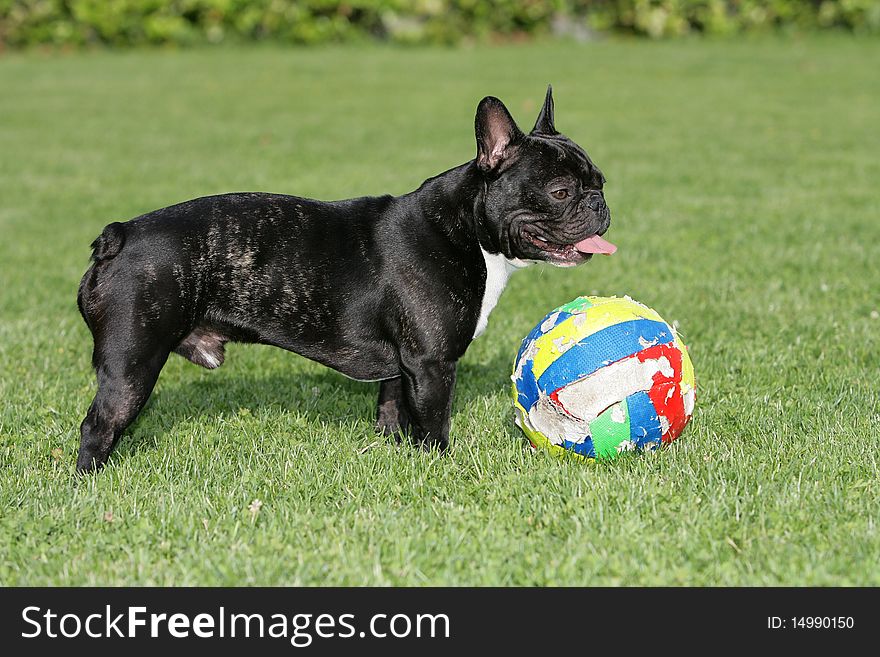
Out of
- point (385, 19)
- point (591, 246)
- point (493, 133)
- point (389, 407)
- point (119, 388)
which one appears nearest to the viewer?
point (119, 388)

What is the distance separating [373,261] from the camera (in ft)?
16.4

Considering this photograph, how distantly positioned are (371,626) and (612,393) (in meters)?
1.71

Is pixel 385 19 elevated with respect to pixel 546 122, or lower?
lower

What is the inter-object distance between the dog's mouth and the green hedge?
20.5 metres

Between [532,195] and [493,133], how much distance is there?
0.33 meters

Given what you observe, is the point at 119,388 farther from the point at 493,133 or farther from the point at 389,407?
the point at 493,133

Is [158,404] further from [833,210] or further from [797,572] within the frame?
[833,210]

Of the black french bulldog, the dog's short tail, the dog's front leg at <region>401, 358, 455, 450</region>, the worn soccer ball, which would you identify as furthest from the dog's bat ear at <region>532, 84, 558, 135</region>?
the dog's short tail

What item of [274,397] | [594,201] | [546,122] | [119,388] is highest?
[546,122]

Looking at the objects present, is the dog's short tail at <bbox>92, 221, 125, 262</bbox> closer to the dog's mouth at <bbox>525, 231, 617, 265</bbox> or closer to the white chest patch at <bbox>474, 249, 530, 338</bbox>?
the white chest patch at <bbox>474, 249, 530, 338</bbox>

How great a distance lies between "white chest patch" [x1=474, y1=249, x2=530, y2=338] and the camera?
16.4ft

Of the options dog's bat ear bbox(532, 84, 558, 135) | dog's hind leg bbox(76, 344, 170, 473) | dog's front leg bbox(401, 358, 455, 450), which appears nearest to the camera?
dog's hind leg bbox(76, 344, 170, 473)


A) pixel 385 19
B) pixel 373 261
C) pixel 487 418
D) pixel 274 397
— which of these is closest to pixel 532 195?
pixel 373 261

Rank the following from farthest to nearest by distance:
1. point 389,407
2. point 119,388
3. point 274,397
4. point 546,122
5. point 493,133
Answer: point 274,397, point 389,407, point 546,122, point 493,133, point 119,388
